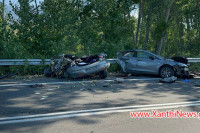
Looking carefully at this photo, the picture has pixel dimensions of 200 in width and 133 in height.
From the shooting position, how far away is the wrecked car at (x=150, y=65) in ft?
36.0

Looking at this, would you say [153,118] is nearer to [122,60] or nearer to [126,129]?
[126,129]

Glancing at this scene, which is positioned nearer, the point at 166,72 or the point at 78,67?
the point at 78,67

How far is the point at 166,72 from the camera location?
36.2 feet

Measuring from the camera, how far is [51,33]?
14664mm

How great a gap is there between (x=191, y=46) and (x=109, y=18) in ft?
50.2

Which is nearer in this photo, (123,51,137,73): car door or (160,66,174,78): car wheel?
(160,66,174,78): car wheel

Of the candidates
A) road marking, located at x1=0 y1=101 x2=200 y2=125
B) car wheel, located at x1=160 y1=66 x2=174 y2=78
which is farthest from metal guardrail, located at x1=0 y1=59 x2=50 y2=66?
road marking, located at x1=0 y1=101 x2=200 y2=125

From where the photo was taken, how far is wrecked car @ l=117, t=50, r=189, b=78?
1096cm

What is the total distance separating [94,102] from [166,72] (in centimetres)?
572

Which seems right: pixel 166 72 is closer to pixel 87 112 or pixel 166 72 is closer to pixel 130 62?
pixel 130 62

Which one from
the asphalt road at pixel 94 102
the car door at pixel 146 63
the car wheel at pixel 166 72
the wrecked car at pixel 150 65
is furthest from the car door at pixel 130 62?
the asphalt road at pixel 94 102

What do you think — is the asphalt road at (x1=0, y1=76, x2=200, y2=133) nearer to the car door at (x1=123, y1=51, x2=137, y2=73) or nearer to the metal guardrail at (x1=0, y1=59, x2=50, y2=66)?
the car door at (x1=123, y1=51, x2=137, y2=73)

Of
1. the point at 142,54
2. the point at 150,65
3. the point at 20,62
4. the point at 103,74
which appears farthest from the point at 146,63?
the point at 20,62

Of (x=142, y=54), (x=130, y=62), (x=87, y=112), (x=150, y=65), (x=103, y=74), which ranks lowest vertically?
(x=87, y=112)
